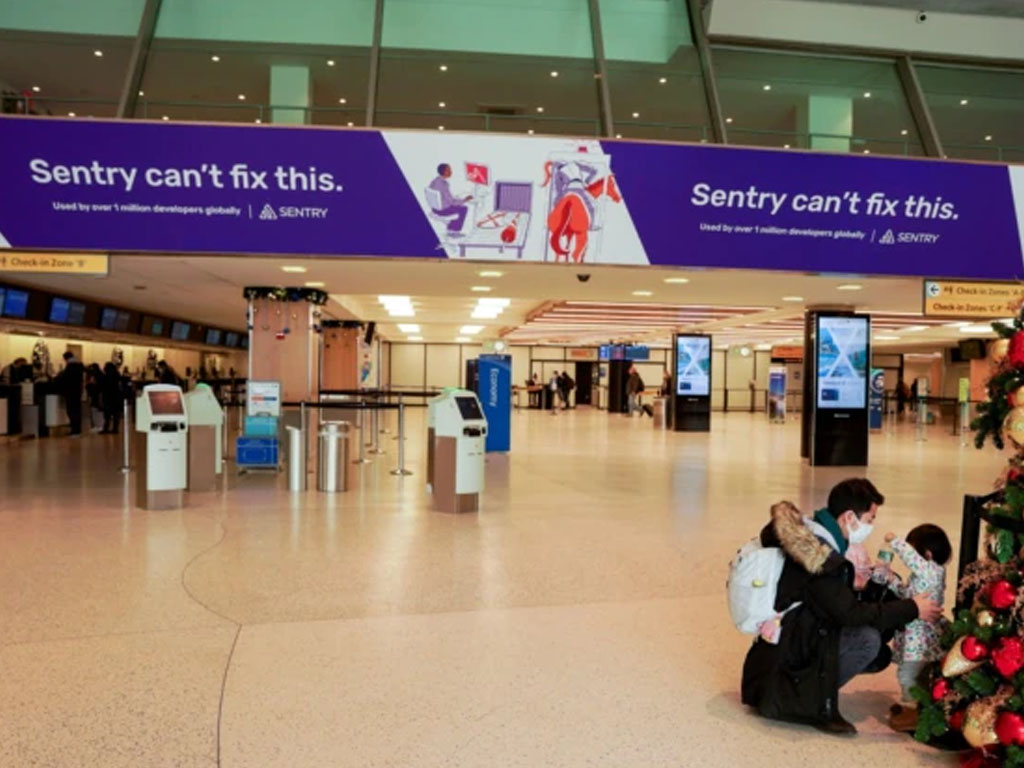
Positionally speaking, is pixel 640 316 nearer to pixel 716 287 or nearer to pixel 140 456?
pixel 716 287

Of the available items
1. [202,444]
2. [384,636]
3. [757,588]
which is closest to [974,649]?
[757,588]

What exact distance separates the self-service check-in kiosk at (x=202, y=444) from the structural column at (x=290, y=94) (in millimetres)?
3569

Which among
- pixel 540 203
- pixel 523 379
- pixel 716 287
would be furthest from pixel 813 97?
pixel 523 379

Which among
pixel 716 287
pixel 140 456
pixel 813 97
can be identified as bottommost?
pixel 140 456

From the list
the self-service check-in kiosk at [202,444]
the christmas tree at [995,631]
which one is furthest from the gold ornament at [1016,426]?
the self-service check-in kiosk at [202,444]

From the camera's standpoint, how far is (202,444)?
10375 mm

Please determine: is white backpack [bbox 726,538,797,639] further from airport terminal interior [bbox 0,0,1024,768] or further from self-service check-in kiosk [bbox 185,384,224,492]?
self-service check-in kiosk [bbox 185,384,224,492]

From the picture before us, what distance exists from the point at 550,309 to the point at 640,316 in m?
2.97

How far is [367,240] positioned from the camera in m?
9.95

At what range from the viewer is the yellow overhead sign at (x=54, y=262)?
9.69 metres

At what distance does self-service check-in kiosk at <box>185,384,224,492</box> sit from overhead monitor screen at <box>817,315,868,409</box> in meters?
9.77

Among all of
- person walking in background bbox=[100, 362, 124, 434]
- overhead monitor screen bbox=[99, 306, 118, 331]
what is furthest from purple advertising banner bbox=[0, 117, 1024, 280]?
overhead monitor screen bbox=[99, 306, 118, 331]

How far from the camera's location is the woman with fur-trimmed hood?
3.43m

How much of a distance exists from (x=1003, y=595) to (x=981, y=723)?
0.45 metres
